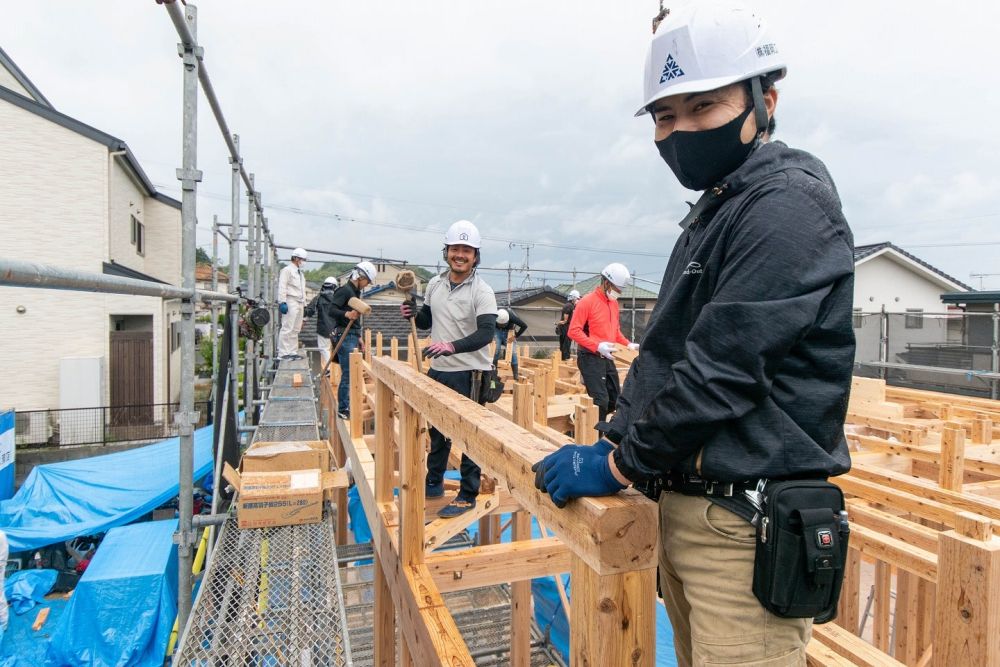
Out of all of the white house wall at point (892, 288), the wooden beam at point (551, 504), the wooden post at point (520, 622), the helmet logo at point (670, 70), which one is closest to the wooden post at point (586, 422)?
the wooden post at point (520, 622)

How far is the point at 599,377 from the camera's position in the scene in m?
7.83

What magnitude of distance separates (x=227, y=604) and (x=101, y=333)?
13.4m

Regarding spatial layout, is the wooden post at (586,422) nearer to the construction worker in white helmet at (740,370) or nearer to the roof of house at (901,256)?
the construction worker in white helmet at (740,370)

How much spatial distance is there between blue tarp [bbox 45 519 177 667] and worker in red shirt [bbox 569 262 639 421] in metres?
5.57

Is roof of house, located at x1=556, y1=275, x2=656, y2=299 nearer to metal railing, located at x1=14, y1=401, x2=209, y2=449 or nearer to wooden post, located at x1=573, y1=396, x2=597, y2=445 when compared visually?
metal railing, located at x1=14, y1=401, x2=209, y2=449

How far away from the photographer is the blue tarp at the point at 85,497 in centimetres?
940

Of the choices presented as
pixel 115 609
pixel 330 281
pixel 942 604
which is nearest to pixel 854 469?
pixel 942 604

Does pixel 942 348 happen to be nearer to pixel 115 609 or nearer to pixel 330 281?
pixel 330 281

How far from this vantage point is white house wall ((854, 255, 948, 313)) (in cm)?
2211

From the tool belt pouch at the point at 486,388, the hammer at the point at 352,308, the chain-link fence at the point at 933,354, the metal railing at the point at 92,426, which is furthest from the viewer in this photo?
the metal railing at the point at 92,426

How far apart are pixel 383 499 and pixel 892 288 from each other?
2497cm

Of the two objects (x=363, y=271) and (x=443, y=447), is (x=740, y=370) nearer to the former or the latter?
(x=443, y=447)

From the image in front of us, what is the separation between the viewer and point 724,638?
1.26 meters

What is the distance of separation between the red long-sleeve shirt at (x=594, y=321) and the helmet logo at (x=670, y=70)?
20.5 ft
